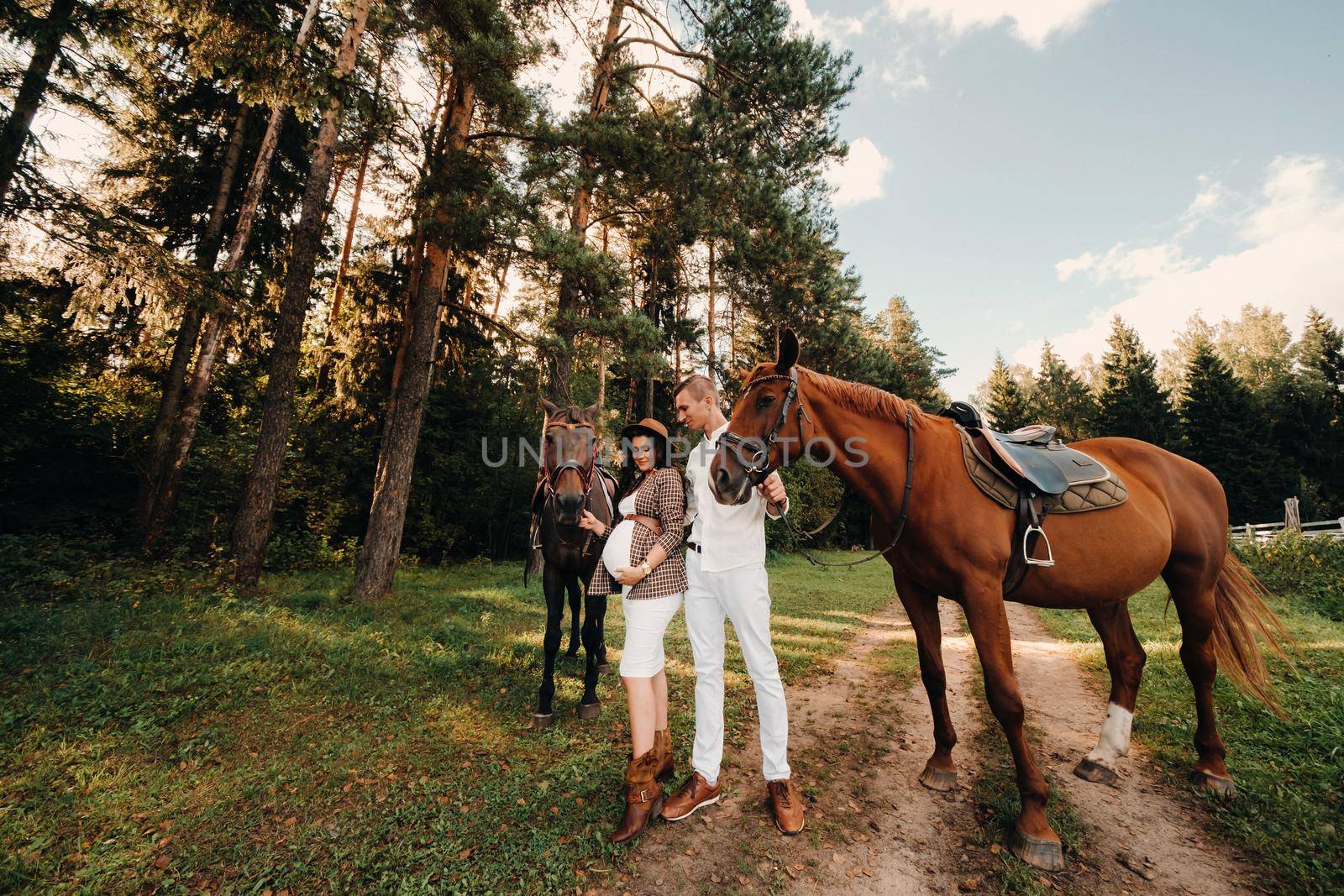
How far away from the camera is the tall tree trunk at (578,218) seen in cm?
862

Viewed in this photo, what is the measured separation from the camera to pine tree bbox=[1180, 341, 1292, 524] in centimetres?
2562

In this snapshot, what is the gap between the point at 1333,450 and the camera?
86.8 ft

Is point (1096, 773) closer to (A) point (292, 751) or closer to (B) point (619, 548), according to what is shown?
(B) point (619, 548)

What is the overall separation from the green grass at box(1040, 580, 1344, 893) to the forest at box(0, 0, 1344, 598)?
8045mm

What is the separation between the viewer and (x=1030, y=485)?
3.00 m

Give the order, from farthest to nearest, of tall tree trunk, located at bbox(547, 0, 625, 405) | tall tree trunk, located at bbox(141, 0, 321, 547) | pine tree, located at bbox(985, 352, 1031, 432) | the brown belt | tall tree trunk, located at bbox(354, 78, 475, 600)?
pine tree, located at bbox(985, 352, 1031, 432)
tall tree trunk, located at bbox(141, 0, 321, 547)
tall tree trunk, located at bbox(547, 0, 625, 405)
tall tree trunk, located at bbox(354, 78, 475, 600)
the brown belt

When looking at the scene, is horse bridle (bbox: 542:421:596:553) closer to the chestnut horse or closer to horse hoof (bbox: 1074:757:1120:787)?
the chestnut horse

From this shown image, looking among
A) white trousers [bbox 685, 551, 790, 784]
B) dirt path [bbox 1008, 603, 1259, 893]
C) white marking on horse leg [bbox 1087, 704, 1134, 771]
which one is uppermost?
white trousers [bbox 685, 551, 790, 784]

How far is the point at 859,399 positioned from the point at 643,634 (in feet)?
6.41

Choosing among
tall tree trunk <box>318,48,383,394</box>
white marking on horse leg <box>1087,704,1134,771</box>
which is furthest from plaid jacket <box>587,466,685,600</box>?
tall tree trunk <box>318,48,383,394</box>

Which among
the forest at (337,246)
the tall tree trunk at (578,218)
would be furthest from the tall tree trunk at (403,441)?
the tall tree trunk at (578,218)

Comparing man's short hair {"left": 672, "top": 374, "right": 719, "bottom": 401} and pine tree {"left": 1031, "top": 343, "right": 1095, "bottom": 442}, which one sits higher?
pine tree {"left": 1031, "top": 343, "right": 1095, "bottom": 442}

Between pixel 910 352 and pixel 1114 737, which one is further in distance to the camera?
pixel 910 352

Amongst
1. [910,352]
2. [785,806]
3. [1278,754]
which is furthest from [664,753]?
[910,352]
